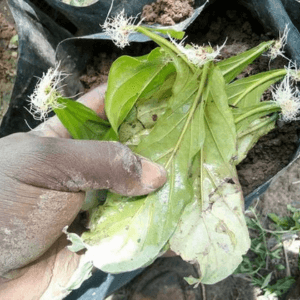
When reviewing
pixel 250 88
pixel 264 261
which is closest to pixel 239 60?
pixel 250 88

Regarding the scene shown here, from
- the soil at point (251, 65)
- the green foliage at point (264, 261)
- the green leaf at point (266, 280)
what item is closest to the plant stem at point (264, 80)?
the soil at point (251, 65)

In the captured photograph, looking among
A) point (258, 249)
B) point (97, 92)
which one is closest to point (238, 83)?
point (97, 92)

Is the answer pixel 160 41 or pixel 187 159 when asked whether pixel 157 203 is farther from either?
pixel 160 41

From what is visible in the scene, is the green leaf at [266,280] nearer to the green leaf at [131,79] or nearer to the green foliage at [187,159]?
the green foliage at [187,159]

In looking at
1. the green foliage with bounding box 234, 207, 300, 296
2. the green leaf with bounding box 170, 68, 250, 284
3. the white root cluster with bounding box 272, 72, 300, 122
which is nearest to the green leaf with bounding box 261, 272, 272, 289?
the green foliage with bounding box 234, 207, 300, 296

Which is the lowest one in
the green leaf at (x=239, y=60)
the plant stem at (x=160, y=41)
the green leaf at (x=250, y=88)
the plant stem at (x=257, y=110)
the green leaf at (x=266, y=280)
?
the green leaf at (x=266, y=280)

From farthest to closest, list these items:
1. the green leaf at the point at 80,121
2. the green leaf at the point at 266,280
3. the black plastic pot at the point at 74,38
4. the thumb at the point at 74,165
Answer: the green leaf at the point at 266,280 → the black plastic pot at the point at 74,38 → the green leaf at the point at 80,121 → the thumb at the point at 74,165

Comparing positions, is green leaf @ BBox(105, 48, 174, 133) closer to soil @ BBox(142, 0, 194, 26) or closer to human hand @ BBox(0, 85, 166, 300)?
human hand @ BBox(0, 85, 166, 300)

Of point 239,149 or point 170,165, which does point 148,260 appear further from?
point 239,149
